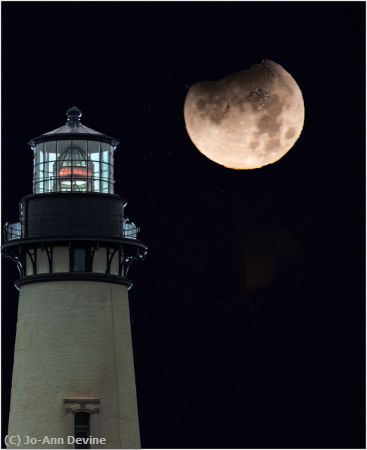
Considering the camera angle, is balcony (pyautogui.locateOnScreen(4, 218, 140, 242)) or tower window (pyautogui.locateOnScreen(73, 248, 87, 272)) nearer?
tower window (pyautogui.locateOnScreen(73, 248, 87, 272))

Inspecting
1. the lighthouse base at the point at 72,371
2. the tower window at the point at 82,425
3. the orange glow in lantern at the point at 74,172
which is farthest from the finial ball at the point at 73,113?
the tower window at the point at 82,425

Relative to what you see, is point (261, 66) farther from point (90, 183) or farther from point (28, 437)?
point (28, 437)

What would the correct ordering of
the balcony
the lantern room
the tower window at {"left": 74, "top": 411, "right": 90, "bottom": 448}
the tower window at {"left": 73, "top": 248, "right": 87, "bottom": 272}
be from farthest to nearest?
the lantern room
the balcony
the tower window at {"left": 73, "top": 248, "right": 87, "bottom": 272}
the tower window at {"left": 74, "top": 411, "right": 90, "bottom": 448}

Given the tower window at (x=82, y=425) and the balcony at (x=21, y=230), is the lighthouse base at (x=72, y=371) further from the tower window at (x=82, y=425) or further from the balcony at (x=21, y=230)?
the balcony at (x=21, y=230)

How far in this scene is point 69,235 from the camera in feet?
248

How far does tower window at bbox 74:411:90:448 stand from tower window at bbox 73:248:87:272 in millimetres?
4476

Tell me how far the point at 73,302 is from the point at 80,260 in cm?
136

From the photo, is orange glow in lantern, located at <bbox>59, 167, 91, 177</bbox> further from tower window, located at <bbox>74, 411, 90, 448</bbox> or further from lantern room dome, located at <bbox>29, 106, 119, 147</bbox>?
tower window, located at <bbox>74, 411, 90, 448</bbox>

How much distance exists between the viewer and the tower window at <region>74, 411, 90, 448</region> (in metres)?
74.4

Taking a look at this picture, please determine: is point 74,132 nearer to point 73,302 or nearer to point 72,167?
point 72,167

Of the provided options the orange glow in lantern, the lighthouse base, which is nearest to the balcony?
the lighthouse base

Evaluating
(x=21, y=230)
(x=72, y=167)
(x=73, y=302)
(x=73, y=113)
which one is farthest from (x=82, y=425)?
(x=73, y=113)

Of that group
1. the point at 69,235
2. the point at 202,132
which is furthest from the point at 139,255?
the point at 202,132

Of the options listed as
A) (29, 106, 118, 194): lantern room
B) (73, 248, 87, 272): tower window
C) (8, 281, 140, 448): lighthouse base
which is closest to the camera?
(8, 281, 140, 448): lighthouse base
